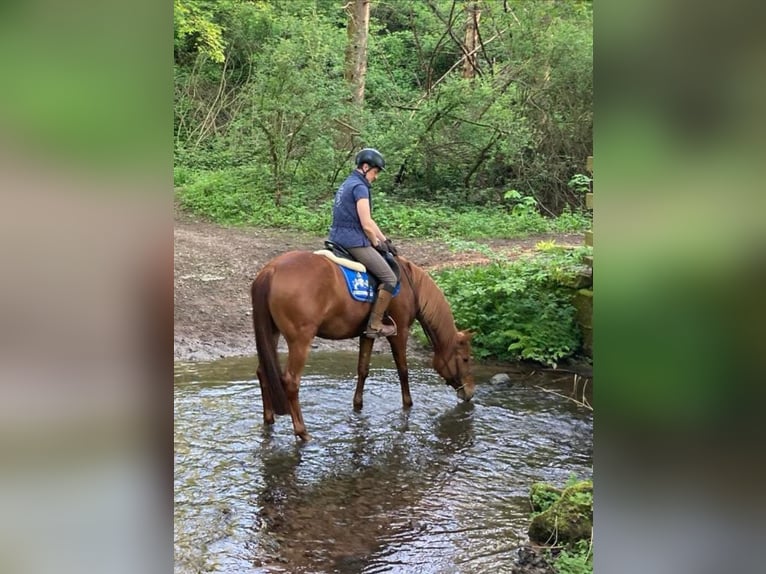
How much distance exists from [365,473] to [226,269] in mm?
6296

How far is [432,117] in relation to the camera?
15.5m

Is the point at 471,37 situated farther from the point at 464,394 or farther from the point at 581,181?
the point at 464,394

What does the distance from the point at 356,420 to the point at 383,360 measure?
254 centimetres

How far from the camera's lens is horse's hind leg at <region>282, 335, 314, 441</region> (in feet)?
18.8

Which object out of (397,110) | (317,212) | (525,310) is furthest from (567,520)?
(397,110)

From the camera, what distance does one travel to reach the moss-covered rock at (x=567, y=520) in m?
3.70

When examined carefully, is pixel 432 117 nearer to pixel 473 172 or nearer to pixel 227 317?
pixel 473 172

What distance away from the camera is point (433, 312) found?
703cm

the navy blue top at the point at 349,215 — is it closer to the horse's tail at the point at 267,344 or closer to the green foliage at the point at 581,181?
the horse's tail at the point at 267,344

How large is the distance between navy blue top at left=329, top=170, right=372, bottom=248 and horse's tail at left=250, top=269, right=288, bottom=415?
787 millimetres

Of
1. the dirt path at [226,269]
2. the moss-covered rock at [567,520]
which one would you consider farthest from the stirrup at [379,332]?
the moss-covered rock at [567,520]

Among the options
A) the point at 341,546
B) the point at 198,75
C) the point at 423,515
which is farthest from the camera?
the point at 198,75
